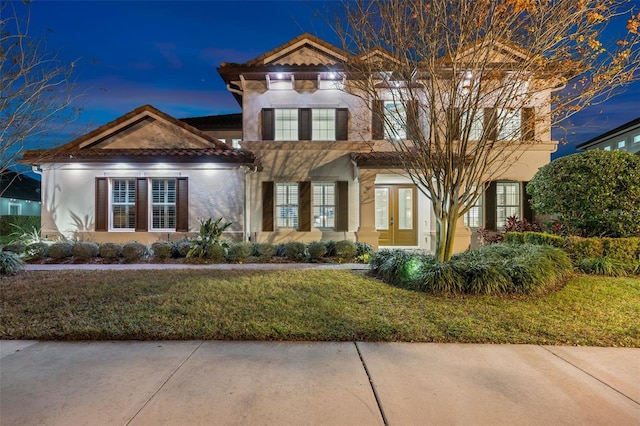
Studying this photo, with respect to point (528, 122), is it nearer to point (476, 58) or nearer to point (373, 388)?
point (476, 58)

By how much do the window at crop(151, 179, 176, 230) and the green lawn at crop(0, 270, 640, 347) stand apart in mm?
5327

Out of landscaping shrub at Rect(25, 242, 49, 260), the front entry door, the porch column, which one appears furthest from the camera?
the front entry door

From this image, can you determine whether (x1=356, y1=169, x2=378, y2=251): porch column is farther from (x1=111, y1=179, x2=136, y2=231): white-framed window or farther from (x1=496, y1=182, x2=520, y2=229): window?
(x1=111, y1=179, x2=136, y2=231): white-framed window

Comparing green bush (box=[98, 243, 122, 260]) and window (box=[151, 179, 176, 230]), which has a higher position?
window (box=[151, 179, 176, 230])

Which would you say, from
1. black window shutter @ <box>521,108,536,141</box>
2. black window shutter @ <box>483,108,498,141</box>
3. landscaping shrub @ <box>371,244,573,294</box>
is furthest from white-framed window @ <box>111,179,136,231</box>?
black window shutter @ <box>521,108,536,141</box>

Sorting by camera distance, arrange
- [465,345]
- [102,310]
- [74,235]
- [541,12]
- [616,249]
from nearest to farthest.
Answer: [465,345] < [102,310] < [541,12] < [616,249] < [74,235]

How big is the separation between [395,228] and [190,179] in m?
8.00

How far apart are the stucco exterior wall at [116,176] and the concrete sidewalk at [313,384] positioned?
8.41 meters

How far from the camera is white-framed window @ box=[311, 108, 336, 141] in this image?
13.6 m

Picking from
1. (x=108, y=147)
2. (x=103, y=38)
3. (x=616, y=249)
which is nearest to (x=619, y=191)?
(x=616, y=249)

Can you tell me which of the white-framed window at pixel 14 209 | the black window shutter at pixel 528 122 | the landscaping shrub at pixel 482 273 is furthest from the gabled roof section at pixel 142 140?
the white-framed window at pixel 14 209

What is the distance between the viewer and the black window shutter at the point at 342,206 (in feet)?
43.9

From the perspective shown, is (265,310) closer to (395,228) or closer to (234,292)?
(234,292)

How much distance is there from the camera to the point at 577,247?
334 inches
